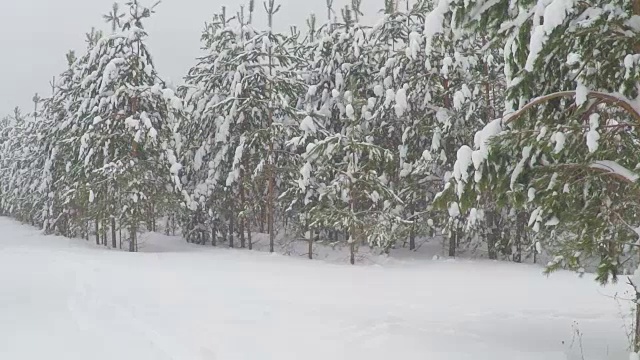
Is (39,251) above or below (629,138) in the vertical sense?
below

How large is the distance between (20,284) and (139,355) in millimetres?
6506

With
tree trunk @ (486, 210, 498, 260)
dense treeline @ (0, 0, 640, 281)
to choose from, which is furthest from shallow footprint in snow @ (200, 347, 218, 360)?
tree trunk @ (486, 210, 498, 260)

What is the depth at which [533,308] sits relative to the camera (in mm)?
9133

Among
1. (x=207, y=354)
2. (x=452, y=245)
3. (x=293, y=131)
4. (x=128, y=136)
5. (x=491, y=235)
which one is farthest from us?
(x=293, y=131)

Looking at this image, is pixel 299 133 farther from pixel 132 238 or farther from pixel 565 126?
pixel 565 126

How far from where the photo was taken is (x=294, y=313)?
26.0 ft

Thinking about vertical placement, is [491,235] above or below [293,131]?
below

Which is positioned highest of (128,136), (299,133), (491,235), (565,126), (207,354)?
(299,133)

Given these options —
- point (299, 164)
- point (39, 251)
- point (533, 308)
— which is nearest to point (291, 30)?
point (299, 164)

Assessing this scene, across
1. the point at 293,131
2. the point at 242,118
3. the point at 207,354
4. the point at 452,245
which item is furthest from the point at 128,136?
the point at 207,354

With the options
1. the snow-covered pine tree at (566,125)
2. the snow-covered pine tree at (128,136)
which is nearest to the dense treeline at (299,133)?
the snow-covered pine tree at (128,136)

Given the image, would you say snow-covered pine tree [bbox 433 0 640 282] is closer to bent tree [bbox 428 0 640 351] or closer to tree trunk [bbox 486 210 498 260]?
bent tree [bbox 428 0 640 351]

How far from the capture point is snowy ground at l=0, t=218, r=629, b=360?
5977mm

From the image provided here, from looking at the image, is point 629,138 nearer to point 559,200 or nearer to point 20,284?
point 559,200
